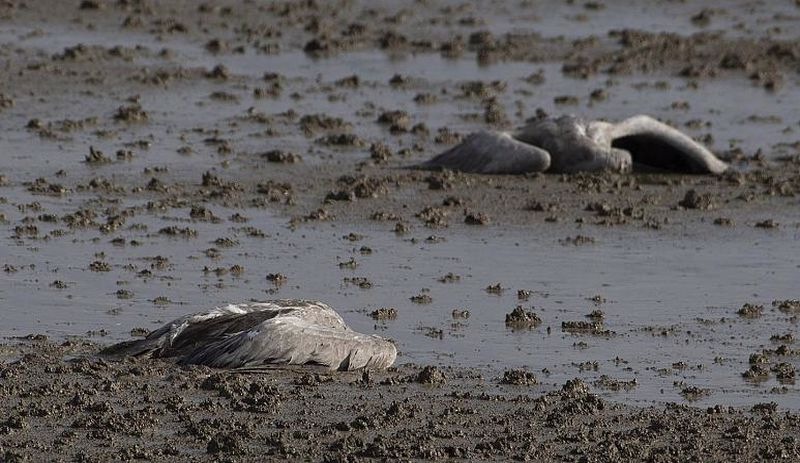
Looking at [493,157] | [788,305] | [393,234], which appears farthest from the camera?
[493,157]

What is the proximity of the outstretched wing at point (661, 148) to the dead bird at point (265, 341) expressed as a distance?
7774mm

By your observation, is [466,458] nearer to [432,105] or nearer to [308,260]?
[308,260]

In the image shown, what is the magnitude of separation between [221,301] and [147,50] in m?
11.8

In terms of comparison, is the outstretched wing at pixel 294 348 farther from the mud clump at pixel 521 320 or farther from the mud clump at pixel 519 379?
the mud clump at pixel 521 320

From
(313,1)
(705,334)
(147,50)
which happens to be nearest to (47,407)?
(705,334)

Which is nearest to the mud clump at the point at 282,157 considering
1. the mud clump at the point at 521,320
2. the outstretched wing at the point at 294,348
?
the mud clump at the point at 521,320

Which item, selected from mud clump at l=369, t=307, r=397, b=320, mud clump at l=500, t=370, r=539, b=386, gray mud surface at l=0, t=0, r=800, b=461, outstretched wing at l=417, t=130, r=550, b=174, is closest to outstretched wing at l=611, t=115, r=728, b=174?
gray mud surface at l=0, t=0, r=800, b=461

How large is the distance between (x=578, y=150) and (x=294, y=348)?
7.94 metres

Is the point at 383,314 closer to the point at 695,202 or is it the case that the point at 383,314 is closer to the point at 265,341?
the point at 265,341

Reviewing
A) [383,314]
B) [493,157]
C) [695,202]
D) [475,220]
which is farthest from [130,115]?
[383,314]

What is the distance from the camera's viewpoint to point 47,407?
35.0 feet

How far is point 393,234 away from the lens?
16141mm

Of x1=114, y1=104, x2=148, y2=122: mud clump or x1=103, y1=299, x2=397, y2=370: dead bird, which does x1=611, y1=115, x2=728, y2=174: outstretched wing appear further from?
x1=103, y1=299, x2=397, y2=370: dead bird

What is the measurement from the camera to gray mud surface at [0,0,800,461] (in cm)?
1073
